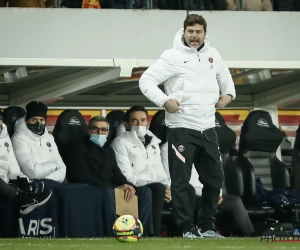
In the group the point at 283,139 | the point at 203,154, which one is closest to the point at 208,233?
the point at 203,154

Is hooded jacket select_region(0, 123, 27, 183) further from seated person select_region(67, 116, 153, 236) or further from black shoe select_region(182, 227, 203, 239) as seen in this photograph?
black shoe select_region(182, 227, 203, 239)

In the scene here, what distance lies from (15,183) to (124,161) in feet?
4.80

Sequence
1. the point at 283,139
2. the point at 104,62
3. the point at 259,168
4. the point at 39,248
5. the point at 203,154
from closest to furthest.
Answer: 1. the point at 39,248
2. the point at 203,154
3. the point at 104,62
4. the point at 259,168
5. the point at 283,139

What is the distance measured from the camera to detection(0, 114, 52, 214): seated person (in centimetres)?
1050

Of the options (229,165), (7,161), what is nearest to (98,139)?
(7,161)

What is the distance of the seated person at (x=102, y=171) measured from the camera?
11047 millimetres

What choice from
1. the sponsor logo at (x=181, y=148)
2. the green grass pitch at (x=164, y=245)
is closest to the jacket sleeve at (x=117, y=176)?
the sponsor logo at (x=181, y=148)

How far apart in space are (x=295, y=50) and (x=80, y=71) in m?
2.97

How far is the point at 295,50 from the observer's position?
13.4 meters

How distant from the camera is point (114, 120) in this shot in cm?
1248

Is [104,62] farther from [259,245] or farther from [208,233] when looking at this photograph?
[259,245]

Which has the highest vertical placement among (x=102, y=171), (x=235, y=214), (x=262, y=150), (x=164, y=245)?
(x=262, y=150)

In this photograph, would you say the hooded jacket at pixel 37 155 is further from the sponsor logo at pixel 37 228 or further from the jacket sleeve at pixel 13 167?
the sponsor logo at pixel 37 228

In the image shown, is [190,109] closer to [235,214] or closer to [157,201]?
[157,201]
